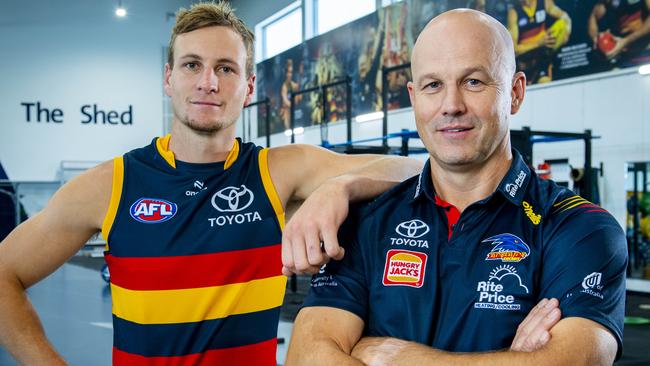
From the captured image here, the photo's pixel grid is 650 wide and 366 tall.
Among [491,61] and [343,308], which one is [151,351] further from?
[491,61]

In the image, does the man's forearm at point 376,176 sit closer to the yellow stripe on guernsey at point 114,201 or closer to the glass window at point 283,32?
the yellow stripe on guernsey at point 114,201

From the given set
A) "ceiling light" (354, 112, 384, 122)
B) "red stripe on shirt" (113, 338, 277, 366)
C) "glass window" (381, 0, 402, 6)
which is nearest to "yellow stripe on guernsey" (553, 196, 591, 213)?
"red stripe on shirt" (113, 338, 277, 366)

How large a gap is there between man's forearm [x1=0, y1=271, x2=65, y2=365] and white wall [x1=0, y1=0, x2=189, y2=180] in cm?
1493

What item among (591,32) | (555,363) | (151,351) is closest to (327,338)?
(555,363)

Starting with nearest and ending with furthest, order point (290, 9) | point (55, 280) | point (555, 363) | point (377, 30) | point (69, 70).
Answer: point (555, 363), point (55, 280), point (377, 30), point (290, 9), point (69, 70)

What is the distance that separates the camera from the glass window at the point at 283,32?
567 inches

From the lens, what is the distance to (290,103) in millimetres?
13922

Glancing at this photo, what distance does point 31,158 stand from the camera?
15.5 meters

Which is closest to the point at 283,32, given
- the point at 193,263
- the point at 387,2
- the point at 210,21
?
the point at 387,2

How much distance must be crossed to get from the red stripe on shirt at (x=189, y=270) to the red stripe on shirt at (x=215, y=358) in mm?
185

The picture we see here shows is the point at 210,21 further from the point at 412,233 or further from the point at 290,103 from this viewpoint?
the point at 290,103

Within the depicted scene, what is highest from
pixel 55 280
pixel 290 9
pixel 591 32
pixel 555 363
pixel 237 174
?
pixel 290 9

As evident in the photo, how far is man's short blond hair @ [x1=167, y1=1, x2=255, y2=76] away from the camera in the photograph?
6.00ft

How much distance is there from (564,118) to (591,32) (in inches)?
44.1
